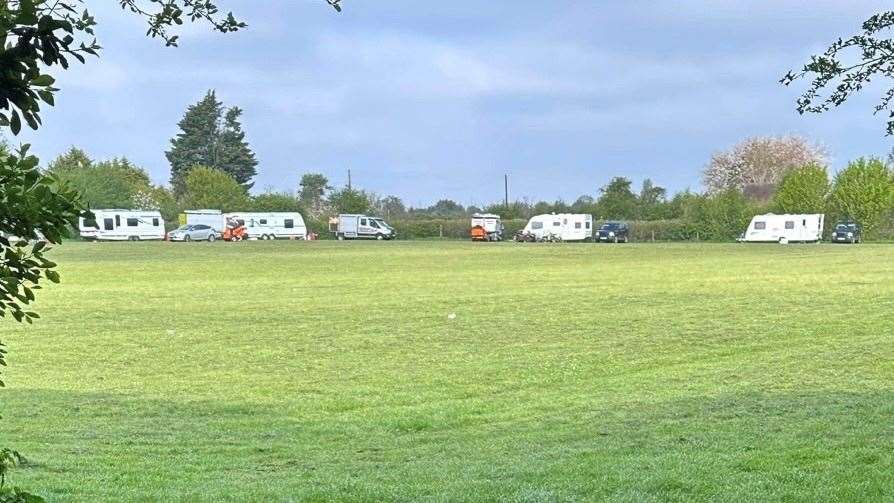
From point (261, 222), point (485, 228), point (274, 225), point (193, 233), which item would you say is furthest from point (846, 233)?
point (193, 233)

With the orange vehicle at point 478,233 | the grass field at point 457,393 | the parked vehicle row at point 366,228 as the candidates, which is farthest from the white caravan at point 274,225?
the grass field at point 457,393

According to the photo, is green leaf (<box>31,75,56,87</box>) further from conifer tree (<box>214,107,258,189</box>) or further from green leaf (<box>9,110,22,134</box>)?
conifer tree (<box>214,107,258,189</box>)

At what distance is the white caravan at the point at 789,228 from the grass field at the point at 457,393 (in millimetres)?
40959

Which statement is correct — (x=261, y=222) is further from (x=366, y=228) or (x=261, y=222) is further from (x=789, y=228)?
(x=789, y=228)

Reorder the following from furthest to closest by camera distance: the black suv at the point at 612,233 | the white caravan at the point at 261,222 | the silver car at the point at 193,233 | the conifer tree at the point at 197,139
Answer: the conifer tree at the point at 197,139 < the white caravan at the point at 261,222 < the black suv at the point at 612,233 < the silver car at the point at 193,233

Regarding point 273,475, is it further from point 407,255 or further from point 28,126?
point 407,255

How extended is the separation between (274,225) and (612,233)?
25345 mm

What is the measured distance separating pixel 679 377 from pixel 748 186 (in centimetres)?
8180

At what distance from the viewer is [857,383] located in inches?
478

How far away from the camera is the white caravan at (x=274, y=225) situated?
7444cm

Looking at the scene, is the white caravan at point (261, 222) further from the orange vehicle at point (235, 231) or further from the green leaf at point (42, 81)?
the green leaf at point (42, 81)

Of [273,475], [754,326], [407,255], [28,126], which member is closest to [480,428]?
[273,475]

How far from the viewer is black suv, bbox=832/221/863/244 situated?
63688 mm

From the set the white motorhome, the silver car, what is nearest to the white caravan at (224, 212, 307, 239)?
the silver car
